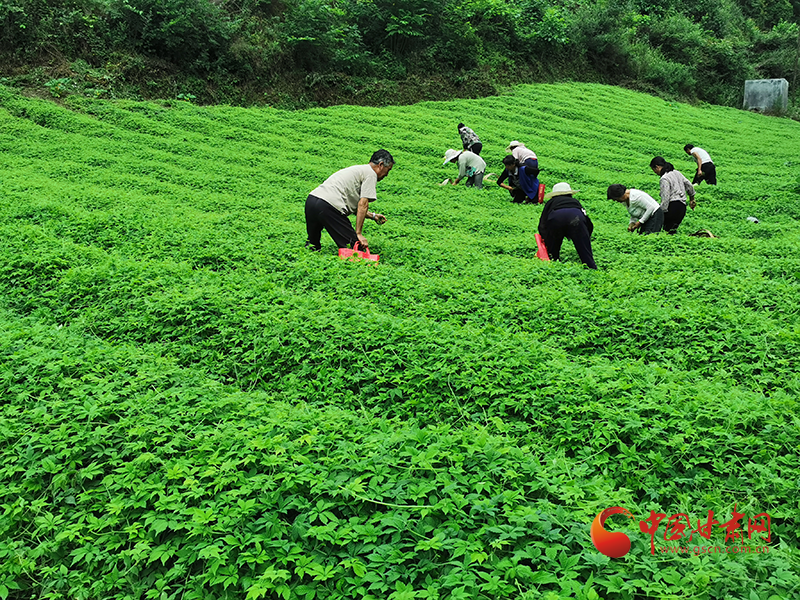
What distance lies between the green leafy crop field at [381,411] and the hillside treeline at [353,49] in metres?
13.1

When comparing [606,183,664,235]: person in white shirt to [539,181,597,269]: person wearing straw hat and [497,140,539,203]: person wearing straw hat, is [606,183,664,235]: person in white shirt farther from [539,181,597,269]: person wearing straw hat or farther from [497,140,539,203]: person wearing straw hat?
[497,140,539,203]: person wearing straw hat

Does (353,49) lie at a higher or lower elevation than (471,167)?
higher

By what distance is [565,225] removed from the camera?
815 cm

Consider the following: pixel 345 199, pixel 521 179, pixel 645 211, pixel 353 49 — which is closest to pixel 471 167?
pixel 521 179

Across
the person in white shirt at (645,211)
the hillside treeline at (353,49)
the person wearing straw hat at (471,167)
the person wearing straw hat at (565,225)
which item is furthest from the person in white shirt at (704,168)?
the hillside treeline at (353,49)

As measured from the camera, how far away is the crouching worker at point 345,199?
781cm

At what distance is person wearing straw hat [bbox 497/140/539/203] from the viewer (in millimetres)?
13406

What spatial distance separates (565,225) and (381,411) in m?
5.11

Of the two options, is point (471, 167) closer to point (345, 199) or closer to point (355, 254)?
point (345, 199)

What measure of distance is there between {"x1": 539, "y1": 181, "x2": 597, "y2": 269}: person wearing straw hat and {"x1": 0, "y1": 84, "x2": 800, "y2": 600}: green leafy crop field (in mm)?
772

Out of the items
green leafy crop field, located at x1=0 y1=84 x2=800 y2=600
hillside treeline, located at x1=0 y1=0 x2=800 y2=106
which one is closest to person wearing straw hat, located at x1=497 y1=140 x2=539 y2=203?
green leafy crop field, located at x1=0 y1=84 x2=800 y2=600

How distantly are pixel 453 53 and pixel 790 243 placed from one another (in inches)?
861

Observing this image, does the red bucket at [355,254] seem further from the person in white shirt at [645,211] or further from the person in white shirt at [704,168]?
the person in white shirt at [704,168]

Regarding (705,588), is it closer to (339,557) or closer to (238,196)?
(339,557)
